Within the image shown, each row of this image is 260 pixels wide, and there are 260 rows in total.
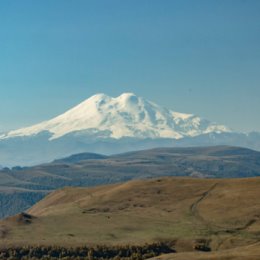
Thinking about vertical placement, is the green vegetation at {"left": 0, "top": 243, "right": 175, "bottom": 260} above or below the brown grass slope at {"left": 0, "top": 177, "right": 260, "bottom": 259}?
below

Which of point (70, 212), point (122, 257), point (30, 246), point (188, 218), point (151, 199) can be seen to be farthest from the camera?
point (151, 199)

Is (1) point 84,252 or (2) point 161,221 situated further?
(2) point 161,221

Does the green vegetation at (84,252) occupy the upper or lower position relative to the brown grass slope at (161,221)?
lower

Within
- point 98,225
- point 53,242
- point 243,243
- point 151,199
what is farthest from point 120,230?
point 151,199

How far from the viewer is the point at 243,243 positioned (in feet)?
426

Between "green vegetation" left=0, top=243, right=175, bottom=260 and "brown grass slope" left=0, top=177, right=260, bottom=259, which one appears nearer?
"green vegetation" left=0, top=243, right=175, bottom=260

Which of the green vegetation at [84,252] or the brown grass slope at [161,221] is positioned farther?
the brown grass slope at [161,221]

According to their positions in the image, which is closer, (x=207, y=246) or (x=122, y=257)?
(x=122, y=257)

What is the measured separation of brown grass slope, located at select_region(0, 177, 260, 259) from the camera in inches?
5276

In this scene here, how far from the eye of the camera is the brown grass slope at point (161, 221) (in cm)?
13400

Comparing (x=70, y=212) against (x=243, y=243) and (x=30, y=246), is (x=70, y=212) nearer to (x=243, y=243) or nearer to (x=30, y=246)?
(x=30, y=246)

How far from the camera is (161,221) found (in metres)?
159

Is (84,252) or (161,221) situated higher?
(161,221)

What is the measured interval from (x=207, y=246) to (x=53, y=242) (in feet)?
99.7
